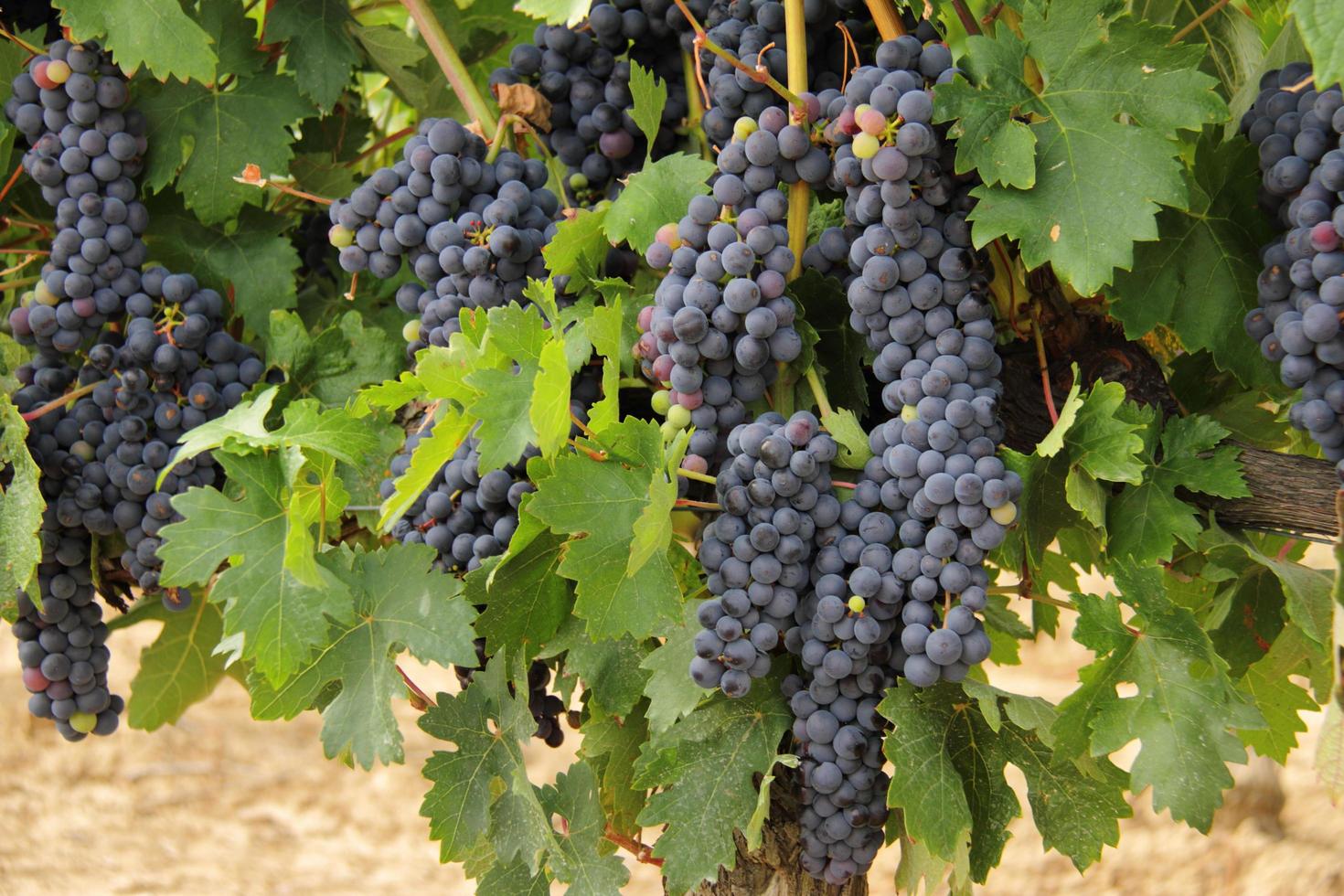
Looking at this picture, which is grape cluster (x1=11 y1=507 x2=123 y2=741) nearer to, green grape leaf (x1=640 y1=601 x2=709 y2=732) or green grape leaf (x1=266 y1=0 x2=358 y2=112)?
green grape leaf (x1=266 y1=0 x2=358 y2=112)

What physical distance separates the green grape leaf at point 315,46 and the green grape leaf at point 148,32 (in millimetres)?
139

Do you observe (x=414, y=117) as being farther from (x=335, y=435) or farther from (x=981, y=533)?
(x=981, y=533)

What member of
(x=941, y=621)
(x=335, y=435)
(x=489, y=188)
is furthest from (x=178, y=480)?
(x=941, y=621)

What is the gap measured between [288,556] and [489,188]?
0.41 meters

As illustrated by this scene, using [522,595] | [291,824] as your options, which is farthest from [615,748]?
[291,824]

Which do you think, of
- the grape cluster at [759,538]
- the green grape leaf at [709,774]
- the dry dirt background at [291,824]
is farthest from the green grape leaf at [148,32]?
the dry dirt background at [291,824]

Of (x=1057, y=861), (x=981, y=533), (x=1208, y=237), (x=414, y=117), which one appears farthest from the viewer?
(x=1057, y=861)

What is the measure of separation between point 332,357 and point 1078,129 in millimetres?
789

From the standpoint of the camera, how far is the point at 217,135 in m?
1.25

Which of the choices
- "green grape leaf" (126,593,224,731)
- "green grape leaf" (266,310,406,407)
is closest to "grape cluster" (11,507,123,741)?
"green grape leaf" (126,593,224,731)

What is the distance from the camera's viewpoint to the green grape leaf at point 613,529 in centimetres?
92

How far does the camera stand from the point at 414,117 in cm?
165

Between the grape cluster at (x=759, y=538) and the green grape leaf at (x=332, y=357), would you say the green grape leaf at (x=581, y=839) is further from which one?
the green grape leaf at (x=332, y=357)

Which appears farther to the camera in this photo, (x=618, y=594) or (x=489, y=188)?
(x=489, y=188)
